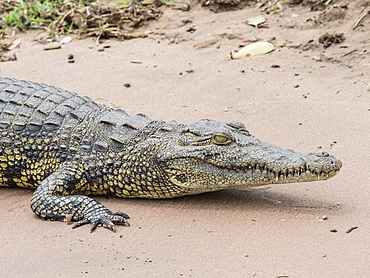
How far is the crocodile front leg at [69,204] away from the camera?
4466 mm

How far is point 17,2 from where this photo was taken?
10.1 m

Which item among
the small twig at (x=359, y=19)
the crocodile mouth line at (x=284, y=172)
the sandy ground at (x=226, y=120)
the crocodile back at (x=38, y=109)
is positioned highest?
the crocodile back at (x=38, y=109)

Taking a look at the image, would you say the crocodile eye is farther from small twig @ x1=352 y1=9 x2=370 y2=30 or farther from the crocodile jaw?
small twig @ x1=352 y1=9 x2=370 y2=30

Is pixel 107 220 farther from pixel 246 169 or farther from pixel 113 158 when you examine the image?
pixel 246 169

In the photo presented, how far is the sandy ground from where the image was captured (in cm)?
383

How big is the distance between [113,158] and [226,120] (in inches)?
74.9

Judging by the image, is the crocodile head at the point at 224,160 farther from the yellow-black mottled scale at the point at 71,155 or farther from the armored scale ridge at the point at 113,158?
the yellow-black mottled scale at the point at 71,155

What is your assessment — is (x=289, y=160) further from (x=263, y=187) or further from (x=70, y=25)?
(x=70, y=25)

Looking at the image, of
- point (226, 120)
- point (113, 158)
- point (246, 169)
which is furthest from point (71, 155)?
point (226, 120)

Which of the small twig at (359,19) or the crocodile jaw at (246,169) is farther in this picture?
the small twig at (359,19)

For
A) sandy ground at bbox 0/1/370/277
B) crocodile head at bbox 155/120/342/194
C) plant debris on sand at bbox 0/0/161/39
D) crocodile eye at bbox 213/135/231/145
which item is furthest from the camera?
plant debris on sand at bbox 0/0/161/39

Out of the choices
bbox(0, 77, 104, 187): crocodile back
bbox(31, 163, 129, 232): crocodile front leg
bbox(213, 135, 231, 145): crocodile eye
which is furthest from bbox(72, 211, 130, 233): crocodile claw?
bbox(213, 135, 231, 145): crocodile eye

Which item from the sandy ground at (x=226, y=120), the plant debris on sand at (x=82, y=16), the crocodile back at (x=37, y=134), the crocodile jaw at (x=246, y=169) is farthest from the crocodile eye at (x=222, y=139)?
the plant debris on sand at (x=82, y=16)

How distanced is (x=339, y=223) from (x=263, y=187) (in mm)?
907
